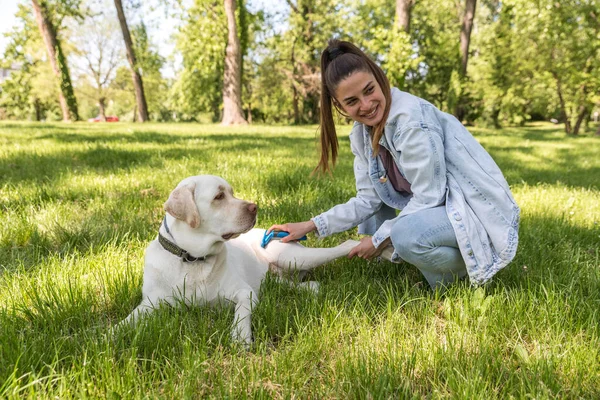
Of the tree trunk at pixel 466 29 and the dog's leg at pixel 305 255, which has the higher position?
the tree trunk at pixel 466 29

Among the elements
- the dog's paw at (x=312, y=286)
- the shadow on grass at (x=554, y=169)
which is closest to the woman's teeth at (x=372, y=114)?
the dog's paw at (x=312, y=286)

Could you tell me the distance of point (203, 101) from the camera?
43.2 m

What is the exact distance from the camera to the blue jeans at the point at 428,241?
2.51 metres

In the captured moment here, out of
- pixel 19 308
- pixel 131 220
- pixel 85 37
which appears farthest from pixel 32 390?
pixel 85 37

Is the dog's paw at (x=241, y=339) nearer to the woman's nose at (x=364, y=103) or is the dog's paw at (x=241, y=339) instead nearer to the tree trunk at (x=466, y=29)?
the woman's nose at (x=364, y=103)

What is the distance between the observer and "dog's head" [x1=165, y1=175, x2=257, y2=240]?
8.27ft

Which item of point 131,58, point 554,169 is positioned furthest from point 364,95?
point 131,58

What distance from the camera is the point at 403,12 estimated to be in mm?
16453

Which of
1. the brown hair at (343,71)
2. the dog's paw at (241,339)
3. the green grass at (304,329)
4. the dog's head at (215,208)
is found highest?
the brown hair at (343,71)

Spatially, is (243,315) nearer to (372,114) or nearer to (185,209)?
(185,209)

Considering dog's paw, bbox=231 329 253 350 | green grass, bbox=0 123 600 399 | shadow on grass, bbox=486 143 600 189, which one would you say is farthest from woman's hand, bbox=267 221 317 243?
shadow on grass, bbox=486 143 600 189

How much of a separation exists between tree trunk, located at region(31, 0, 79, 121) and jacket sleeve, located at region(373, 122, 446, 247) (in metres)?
28.9

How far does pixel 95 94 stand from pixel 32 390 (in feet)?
184

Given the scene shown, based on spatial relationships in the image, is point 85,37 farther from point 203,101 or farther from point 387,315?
point 387,315
